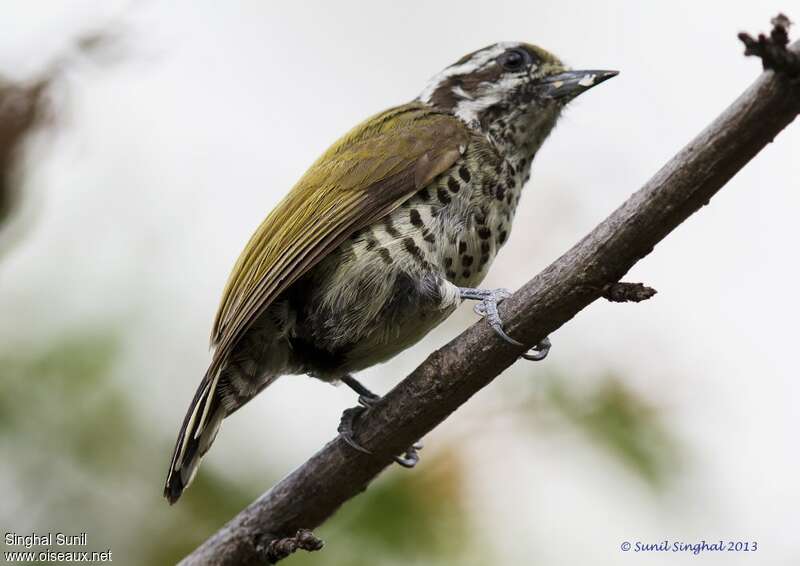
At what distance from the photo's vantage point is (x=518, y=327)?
10.2 feet

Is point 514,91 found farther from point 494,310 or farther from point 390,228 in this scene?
point 494,310

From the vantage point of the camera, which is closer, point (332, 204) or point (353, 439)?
point (353, 439)

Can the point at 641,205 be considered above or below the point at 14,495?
above

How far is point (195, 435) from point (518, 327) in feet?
4.17

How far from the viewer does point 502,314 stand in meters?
3.16

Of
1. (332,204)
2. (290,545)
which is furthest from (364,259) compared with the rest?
(290,545)

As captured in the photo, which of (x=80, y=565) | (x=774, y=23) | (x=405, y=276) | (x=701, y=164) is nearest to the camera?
(x=774, y=23)

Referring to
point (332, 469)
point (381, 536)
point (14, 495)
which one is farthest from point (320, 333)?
point (14, 495)

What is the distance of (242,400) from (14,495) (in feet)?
3.50

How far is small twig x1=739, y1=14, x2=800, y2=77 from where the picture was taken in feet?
7.79

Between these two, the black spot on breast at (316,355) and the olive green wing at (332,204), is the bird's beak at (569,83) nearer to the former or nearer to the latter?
the olive green wing at (332,204)

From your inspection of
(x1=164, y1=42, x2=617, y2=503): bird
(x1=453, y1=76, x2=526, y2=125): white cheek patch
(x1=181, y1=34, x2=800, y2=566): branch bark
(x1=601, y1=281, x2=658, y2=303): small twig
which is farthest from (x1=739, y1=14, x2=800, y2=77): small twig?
(x1=453, y1=76, x2=526, y2=125): white cheek patch

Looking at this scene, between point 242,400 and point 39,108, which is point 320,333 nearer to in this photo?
point 242,400

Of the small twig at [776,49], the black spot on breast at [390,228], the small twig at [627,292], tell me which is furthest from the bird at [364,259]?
the small twig at [776,49]
